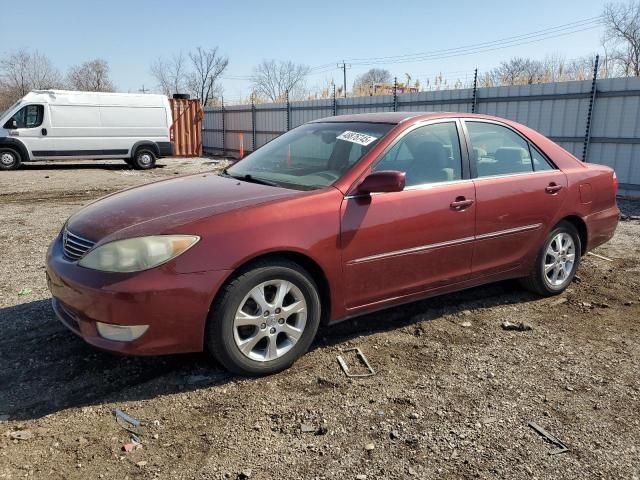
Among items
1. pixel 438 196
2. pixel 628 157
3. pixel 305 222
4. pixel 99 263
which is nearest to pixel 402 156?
pixel 438 196

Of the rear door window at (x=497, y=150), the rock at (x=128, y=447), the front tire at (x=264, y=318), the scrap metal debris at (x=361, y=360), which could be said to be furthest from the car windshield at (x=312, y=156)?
the rock at (x=128, y=447)

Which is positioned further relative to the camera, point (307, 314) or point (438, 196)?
point (438, 196)

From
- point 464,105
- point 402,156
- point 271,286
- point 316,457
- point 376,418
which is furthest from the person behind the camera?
point 464,105

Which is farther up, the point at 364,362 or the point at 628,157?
the point at 628,157

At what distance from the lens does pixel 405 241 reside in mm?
3723

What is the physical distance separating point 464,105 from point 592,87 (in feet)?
10.4

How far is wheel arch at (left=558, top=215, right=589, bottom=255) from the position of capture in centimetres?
487

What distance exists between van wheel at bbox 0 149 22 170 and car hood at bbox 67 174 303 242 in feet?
49.2

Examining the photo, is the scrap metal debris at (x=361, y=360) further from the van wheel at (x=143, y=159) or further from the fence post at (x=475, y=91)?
the van wheel at (x=143, y=159)

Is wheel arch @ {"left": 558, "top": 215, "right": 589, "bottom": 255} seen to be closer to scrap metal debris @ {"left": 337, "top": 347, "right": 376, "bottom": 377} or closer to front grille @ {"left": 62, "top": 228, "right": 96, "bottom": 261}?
scrap metal debris @ {"left": 337, "top": 347, "right": 376, "bottom": 377}

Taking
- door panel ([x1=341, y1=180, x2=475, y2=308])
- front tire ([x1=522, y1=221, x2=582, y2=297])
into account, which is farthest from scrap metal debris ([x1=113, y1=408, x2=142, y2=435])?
front tire ([x1=522, y1=221, x2=582, y2=297])

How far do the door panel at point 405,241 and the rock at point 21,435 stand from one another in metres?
1.95

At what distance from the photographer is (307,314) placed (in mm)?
3414

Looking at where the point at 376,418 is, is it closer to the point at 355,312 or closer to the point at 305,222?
the point at 355,312
